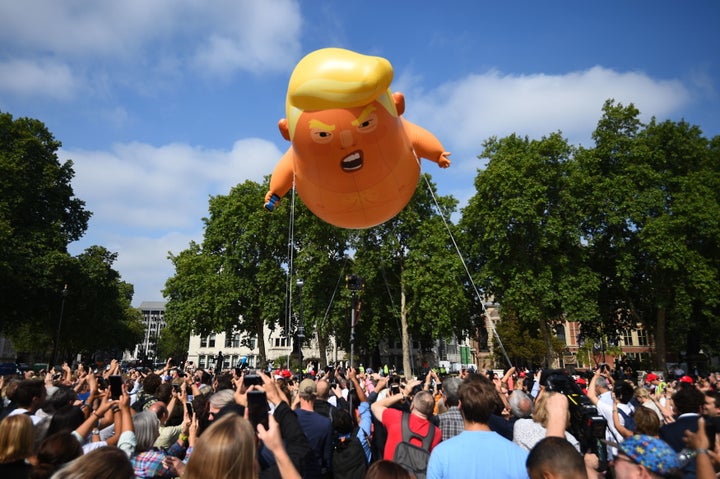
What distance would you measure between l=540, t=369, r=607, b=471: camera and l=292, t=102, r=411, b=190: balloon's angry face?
3715 mm

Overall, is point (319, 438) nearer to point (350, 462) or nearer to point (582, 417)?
point (350, 462)

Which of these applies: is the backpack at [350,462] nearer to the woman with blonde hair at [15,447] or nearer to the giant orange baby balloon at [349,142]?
the woman with blonde hair at [15,447]

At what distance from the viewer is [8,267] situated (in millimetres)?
22328

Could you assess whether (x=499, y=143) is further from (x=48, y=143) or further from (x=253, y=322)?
(x=48, y=143)

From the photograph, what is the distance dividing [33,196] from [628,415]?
31071 millimetres

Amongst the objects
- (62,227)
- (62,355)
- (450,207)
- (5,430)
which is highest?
(450,207)

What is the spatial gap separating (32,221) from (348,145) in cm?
2766

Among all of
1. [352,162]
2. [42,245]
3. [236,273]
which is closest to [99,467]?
[352,162]

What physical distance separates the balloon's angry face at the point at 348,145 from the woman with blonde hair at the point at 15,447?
183 inches

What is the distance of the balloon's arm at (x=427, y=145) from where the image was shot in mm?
7512

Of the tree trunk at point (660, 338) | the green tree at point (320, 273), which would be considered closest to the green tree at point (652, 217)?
the tree trunk at point (660, 338)

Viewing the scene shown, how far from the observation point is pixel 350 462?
156 inches

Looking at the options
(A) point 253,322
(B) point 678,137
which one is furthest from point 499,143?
(A) point 253,322

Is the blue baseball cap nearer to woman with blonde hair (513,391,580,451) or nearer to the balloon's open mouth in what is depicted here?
woman with blonde hair (513,391,580,451)
